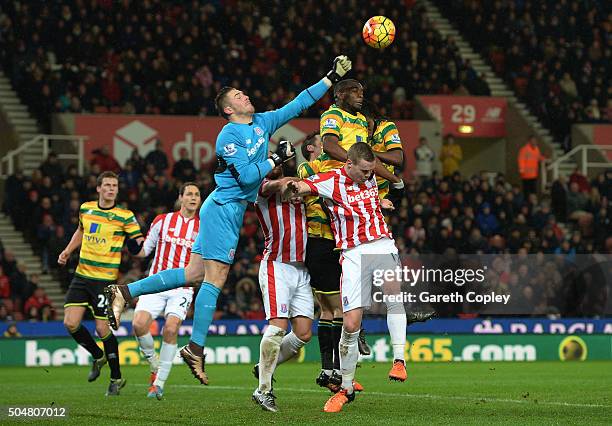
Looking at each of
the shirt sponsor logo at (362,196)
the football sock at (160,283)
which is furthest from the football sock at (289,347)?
the shirt sponsor logo at (362,196)

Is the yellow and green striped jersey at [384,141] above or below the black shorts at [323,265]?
above

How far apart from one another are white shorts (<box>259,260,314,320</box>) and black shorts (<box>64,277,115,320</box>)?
378 cm

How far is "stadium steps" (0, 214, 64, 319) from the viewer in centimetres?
2359

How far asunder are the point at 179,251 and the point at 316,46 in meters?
14.5

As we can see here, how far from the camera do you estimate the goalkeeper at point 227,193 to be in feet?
34.9

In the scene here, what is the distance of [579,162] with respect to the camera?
96.5 ft

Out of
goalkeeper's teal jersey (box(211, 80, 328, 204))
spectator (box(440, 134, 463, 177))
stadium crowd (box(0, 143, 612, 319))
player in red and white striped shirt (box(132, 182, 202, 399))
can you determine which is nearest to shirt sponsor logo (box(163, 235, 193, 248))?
player in red and white striped shirt (box(132, 182, 202, 399))

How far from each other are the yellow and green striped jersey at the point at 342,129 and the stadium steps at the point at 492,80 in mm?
18307

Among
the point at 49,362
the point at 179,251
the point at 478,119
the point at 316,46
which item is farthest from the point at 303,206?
the point at 478,119

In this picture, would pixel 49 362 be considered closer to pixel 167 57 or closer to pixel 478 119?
pixel 167 57

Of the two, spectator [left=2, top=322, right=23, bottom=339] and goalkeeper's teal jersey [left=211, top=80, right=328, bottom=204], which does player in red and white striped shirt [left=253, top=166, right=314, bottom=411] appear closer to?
goalkeeper's teal jersey [left=211, top=80, right=328, bottom=204]

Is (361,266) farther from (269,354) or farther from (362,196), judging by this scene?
(269,354)

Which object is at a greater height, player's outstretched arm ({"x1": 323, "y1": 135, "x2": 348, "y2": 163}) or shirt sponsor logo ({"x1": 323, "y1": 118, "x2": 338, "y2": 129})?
shirt sponsor logo ({"x1": 323, "y1": 118, "x2": 338, "y2": 129})

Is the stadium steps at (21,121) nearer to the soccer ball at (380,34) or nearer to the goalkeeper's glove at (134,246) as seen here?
the goalkeeper's glove at (134,246)
